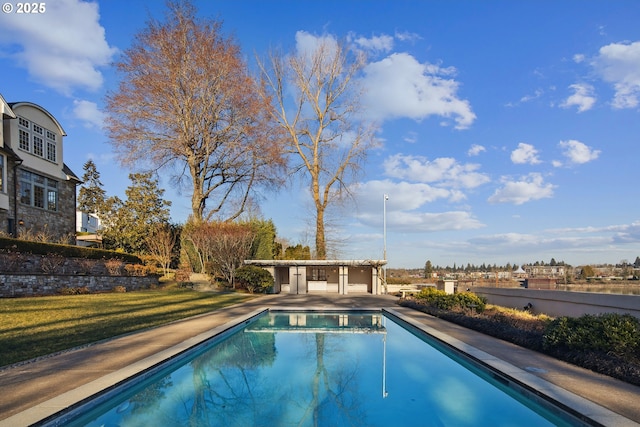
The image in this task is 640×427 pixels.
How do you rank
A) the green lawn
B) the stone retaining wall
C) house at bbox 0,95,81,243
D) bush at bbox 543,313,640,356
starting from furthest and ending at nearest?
house at bbox 0,95,81,243 → the stone retaining wall → the green lawn → bush at bbox 543,313,640,356

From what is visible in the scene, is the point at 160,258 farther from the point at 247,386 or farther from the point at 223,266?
the point at 247,386

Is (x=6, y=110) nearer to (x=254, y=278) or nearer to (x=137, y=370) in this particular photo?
(x=254, y=278)

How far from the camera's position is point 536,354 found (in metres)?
7.18

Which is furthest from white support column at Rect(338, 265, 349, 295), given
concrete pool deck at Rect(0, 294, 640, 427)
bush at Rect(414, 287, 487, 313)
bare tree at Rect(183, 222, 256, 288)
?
concrete pool deck at Rect(0, 294, 640, 427)

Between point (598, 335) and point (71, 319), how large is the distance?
477 inches

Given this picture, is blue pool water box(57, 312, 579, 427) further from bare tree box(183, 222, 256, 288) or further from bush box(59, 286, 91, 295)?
bare tree box(183, 222, 256, 288)

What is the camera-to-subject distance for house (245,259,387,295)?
24.7 m

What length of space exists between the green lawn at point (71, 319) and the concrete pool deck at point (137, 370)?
2.07 ft

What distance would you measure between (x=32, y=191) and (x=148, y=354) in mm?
21129

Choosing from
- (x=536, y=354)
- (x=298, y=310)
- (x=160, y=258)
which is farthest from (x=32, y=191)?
(x=536, y=354)

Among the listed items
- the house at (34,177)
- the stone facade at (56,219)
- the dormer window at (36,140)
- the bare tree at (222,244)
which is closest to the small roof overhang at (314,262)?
the bare tree at (222,244)

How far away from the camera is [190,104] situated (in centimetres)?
2556

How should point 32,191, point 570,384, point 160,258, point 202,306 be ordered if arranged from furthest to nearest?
point 160,258, point 32,191, point 202,306, point 570,384

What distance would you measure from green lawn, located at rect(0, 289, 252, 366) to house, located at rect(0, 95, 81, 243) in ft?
30.4
